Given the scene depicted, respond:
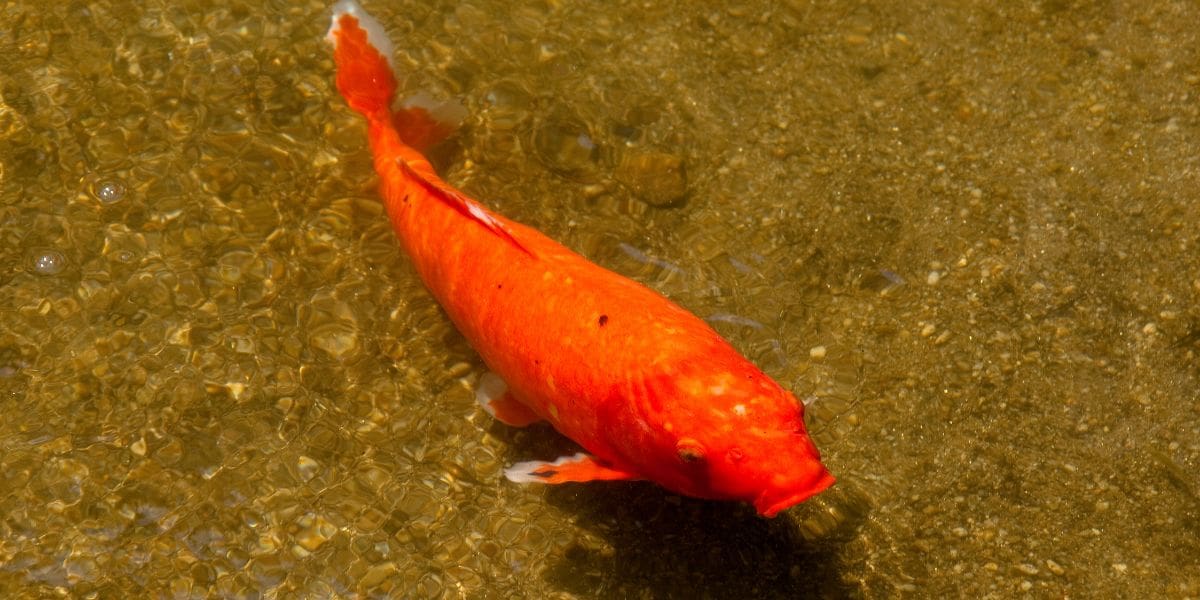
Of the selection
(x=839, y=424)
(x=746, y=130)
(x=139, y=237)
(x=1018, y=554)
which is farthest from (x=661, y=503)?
(x=139, y=237)

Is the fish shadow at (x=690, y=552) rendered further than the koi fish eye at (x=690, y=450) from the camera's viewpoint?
Yes

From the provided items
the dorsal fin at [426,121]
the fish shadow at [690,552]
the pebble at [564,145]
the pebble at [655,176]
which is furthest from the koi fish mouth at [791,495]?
the dorsal fin at [426,121]

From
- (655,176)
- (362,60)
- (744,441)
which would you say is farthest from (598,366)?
(362,60)

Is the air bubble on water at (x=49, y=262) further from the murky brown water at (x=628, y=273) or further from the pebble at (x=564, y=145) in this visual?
the pebble at (x=564, y=145)

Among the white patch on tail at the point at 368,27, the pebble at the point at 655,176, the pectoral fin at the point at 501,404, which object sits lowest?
the pectoral fin at the point at 501,404

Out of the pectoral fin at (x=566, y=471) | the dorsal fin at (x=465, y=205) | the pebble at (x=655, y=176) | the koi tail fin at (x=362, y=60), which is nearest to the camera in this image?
the pectoral fin at (x=566, y=471)

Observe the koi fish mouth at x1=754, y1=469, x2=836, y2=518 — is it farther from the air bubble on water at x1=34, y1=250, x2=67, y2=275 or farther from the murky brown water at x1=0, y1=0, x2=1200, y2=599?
the air bubble on water at x1=34, y1=250, x2=67, y2=275

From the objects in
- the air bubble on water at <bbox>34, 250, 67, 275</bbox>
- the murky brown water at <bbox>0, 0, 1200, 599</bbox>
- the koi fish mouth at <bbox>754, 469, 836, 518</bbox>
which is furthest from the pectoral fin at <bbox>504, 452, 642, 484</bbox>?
the air bubble on water at <bbox>34, 250, 67, 275</bbox>

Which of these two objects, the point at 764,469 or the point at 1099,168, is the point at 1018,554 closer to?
the point at 764,469

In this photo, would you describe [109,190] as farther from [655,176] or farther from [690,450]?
[690,450]

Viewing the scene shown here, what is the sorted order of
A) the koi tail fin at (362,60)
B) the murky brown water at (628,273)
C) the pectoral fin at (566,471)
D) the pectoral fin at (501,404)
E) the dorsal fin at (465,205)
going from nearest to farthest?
the pectoral fin at (566,471) < the dorsal fin at (465,205) < the murky brown water at (628,273) < the pectoral fin at (501,404) < the koi tail fin at (362,60)
